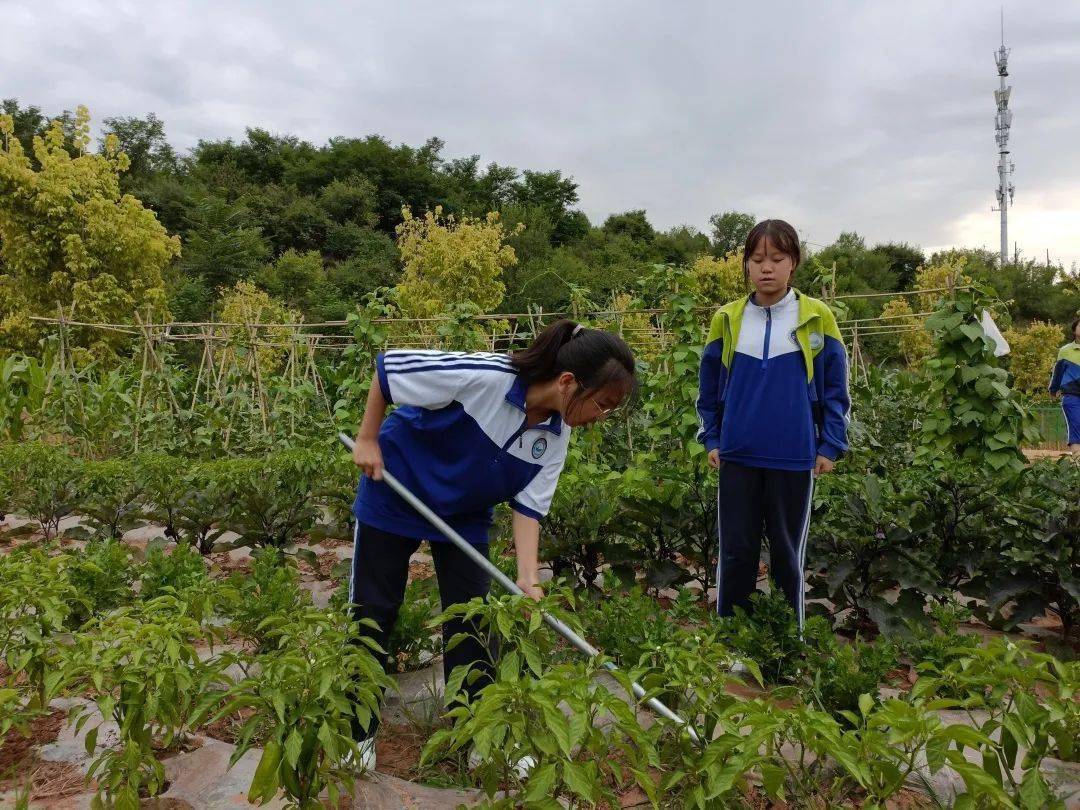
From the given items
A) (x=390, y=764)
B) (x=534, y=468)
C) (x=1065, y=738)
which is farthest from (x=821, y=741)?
(x=390, y=764)

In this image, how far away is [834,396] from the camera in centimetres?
283

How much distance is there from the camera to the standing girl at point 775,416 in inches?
108

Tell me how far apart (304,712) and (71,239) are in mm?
17449

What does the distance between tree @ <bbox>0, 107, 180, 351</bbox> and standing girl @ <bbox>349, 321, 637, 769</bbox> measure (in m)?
15.6

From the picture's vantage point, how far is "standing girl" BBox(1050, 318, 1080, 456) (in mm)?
5422

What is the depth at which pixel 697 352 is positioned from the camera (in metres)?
5.23

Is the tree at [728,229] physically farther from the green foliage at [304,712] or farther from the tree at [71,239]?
the green foliage at [304,712]

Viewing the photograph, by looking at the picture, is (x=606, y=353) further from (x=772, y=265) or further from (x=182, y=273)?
(x=182, y=273)

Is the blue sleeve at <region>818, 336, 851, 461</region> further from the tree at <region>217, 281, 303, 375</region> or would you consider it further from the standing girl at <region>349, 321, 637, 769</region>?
the tree at <region>217, 281, 303, 375</region>

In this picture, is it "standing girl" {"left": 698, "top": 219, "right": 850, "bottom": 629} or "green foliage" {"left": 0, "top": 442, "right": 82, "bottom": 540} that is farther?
"green foliage" {"left": 0, "top": 442, "right": 82, "bottom": 540}

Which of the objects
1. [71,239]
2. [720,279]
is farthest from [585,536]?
[720,279]

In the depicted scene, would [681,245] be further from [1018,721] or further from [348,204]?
[1018,721]

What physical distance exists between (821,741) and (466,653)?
3.57ft

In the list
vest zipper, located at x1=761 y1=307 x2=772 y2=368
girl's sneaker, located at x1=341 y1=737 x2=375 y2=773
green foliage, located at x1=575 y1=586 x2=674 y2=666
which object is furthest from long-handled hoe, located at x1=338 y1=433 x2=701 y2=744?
vest zipper, located at x1=761 y1=307 x2=772 y2=368
